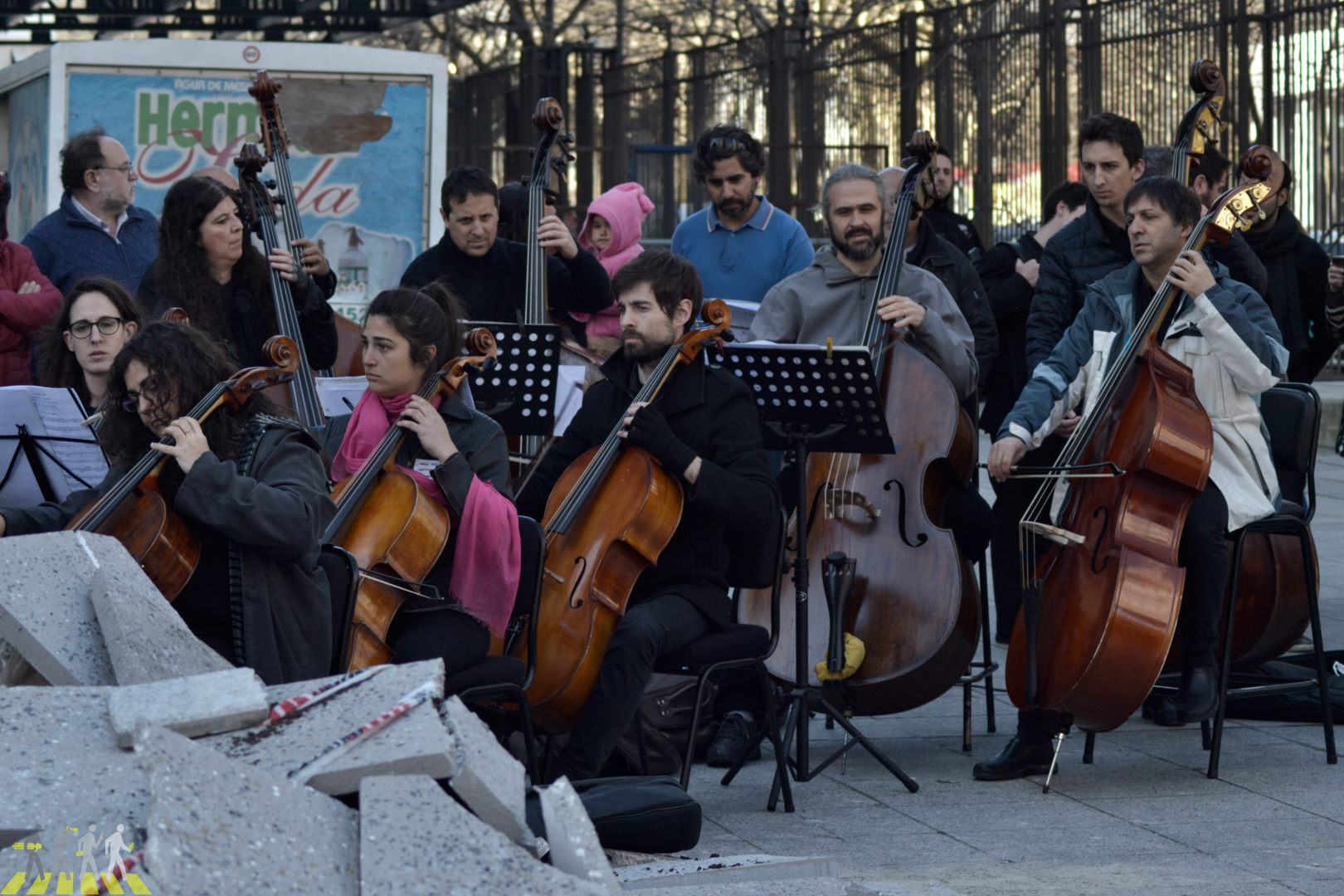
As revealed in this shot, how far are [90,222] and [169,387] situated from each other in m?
2.51

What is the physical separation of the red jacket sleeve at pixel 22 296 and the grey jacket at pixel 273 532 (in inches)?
72.2

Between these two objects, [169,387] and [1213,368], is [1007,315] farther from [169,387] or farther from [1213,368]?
[169,387]

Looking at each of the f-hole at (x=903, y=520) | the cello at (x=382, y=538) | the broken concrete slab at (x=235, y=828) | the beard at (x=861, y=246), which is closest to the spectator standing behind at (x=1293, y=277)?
the beard at (x=861, y=246)

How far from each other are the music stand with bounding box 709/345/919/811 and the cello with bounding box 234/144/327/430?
1.26 metres

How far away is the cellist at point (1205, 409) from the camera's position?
4.57m

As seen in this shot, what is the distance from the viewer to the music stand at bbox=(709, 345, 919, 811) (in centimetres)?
424

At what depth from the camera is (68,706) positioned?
2510mm

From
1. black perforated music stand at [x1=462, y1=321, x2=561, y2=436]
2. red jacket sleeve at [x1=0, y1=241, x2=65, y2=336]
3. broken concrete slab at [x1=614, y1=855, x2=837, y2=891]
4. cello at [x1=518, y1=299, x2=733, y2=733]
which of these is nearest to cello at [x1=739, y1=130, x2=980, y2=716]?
cello at [x1=518, y1=299, x2=733, y2=733]

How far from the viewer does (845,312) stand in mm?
5031

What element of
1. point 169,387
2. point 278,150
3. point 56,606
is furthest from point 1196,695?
point 278,150

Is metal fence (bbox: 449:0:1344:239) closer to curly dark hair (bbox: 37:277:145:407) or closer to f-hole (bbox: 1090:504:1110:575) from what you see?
f-hole (bbox: 1090:504:1110:575)

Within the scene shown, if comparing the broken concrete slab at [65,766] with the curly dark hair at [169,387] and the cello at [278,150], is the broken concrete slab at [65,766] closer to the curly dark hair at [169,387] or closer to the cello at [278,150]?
the curly dark hair at [169,387]

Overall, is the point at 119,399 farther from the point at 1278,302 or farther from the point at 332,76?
the point at 332,76

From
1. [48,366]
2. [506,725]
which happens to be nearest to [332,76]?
[48,366]
